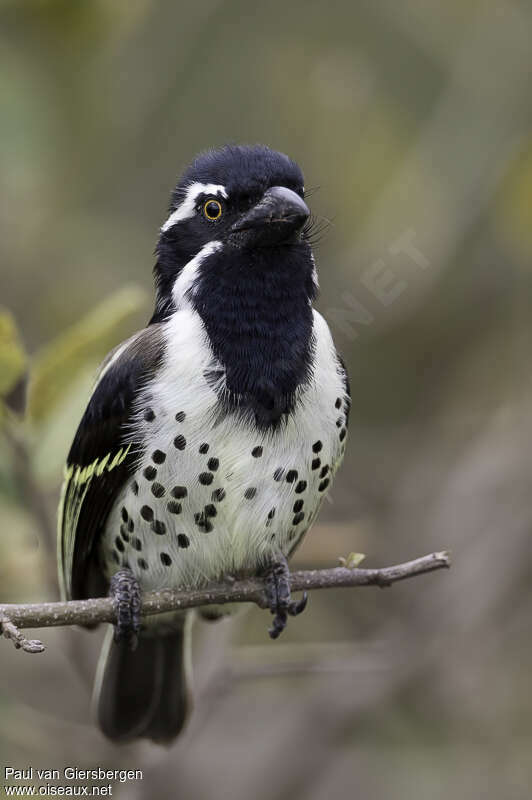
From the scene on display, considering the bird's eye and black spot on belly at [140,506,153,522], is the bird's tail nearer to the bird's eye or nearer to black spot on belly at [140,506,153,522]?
black spot on belly at [140,506,153,522]

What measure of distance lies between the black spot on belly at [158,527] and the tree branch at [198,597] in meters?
0.23

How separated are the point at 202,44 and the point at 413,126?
1221 millimetres

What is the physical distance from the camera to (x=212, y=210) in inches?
164

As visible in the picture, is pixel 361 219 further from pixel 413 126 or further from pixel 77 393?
pixel 77 393

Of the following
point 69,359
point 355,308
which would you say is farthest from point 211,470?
point 355,308

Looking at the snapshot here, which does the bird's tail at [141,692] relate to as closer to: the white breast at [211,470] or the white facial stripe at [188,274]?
the white breast at [211,470]

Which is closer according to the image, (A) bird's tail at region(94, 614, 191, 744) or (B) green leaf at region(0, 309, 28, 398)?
(B) green leaf at region(0, 309, 28, 398)

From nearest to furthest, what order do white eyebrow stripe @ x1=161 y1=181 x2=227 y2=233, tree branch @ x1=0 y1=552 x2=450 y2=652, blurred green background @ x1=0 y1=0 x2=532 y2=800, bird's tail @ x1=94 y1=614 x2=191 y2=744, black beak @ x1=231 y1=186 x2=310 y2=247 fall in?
tree branch @ x1=0 y1=552 x2=450 y2=652
black beak @ x1=231 y1=186 x2=310 y2=247
white eyebrow stripe @ x1=161 y1=181 x2=227 y2=233
bird's tail @ x1=94 y1=614 x2=191 y2=744
blurred green background @ x1=0 y1=0 x2=532 y2=800

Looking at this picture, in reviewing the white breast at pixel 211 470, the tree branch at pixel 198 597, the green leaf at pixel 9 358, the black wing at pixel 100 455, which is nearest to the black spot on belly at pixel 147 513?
the white breast at pixel 211 470

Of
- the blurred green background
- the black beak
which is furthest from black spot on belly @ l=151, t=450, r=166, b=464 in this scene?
the blurred green background

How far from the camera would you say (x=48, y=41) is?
522cm

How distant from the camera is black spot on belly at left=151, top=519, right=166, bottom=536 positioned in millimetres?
4156

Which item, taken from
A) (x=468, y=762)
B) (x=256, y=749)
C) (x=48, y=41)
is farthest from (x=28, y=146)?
(x=468, y=762)

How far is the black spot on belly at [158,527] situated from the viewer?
416 cm
